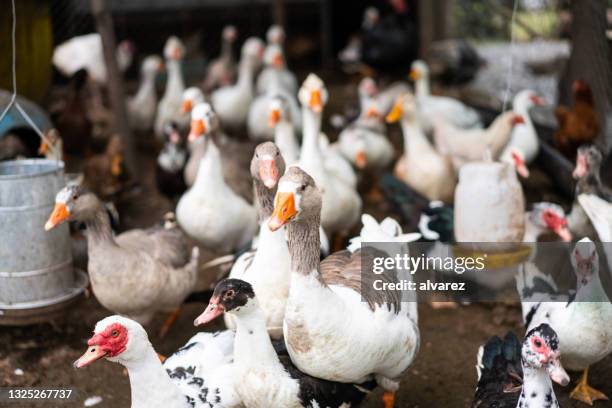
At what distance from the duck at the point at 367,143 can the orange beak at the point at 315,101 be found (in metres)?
1.33

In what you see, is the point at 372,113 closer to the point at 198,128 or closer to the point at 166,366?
the point at 198,128

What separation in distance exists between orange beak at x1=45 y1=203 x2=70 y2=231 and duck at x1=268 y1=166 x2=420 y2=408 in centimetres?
145

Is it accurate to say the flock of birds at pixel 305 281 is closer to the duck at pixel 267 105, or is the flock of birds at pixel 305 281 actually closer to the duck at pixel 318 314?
the duck at pixel 318 314

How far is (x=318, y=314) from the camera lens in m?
3.23

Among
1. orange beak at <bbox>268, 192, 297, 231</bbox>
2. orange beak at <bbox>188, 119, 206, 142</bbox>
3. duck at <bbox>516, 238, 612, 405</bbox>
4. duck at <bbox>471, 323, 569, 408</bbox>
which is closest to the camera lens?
duck at <bbox>471, 323, 569, 408</bbox>

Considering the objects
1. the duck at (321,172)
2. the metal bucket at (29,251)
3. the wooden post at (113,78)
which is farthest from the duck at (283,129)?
the wooden post at (113,78)

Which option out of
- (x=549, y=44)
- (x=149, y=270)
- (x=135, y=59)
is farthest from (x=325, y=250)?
(x=549, y=44)

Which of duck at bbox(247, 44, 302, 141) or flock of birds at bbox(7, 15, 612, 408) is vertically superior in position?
duck at bbox(247, 44, 302, 141)

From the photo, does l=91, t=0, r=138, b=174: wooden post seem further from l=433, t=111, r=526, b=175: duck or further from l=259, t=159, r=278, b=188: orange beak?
l=259, t=159, r=278, b=188: orange beak

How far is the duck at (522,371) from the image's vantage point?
3.02m

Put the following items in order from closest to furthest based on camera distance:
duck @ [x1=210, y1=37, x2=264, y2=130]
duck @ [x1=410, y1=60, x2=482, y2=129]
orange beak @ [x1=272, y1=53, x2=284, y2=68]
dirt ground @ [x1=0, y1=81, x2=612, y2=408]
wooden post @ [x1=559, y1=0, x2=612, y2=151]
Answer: dirt ground @ [x1=0, y1=81, x2=612, y2=408] → wooden post @ [x1=559, y1=0, x2=612, y2=151] → duck @ [x1=410, y1=60, x2=482, y2=129] → duck @ [x1=210, y1=37, x2=264, y2=130] → orange beak @ [x1=272, y1=53, x2=284, y2=68]

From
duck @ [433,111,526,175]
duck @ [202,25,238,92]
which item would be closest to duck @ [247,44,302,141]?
duck @ [202,25,238,92]

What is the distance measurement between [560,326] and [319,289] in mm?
1379

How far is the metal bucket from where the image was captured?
4191mm
